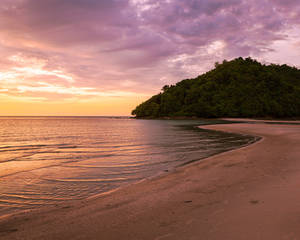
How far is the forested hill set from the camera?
132000 mm

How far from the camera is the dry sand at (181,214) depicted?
3.54 m

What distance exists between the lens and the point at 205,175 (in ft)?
26.7

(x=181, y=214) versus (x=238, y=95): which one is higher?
(x=238, y=95)

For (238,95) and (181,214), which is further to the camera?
(238,95)

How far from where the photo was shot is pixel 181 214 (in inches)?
173

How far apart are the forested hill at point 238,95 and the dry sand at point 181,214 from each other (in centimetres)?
13779

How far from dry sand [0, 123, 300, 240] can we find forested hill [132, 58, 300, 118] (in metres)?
138

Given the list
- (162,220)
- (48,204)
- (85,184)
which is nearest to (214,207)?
(162,220)

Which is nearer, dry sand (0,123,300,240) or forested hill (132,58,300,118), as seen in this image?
dry sand (0,123,300,240)

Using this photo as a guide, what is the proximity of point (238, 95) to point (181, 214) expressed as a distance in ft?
501

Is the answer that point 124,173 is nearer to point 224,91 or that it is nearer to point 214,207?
point 214,207

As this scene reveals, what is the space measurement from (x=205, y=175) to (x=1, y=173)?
9607 millimetres

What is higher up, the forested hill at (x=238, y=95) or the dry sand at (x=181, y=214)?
the forested hill at (x=238, y=95)

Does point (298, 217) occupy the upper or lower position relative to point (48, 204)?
upper
